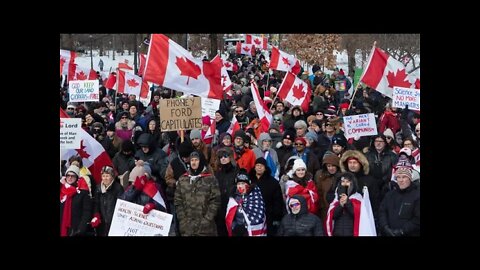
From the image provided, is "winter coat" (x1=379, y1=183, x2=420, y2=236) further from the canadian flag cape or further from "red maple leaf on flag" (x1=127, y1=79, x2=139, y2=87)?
"red maple leaf on flag" (x1=127, y1=79, x2=139, y2=87)

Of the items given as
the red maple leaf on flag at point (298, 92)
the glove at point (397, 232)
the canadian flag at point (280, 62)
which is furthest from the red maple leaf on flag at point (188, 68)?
the canadian flag at point (280, 62)

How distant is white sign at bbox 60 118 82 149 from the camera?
8734 mm

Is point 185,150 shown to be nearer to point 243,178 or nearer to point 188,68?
point 243,178

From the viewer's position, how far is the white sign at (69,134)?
8734mm

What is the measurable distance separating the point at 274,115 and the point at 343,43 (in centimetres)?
2949

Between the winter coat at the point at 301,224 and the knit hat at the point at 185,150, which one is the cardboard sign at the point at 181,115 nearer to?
the knit hat at the point at 185,150

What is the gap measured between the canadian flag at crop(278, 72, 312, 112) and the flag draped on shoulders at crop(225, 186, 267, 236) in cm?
697

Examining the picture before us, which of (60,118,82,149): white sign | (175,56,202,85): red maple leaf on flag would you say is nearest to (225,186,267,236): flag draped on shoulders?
(60,118,82,149): white sign

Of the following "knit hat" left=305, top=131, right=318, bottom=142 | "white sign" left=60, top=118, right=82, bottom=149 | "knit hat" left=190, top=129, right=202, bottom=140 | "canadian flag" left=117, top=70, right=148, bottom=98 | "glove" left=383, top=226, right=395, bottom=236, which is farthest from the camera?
"canadian flag" left=117, top=70, right=148, bottom=98

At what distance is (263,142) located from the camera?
910 cm

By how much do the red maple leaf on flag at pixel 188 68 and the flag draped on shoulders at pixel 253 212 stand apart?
3.04 meters

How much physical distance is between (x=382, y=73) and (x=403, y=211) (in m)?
5.81

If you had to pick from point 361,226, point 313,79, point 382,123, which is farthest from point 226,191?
point 313,79

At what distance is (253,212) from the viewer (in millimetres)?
6793
